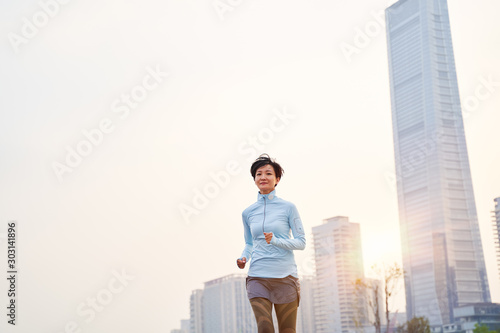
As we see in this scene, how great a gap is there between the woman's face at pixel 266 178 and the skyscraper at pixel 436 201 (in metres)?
179

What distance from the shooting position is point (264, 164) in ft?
17.7

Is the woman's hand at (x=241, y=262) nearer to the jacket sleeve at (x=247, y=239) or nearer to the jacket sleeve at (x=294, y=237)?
the jacket sleeve at (x=247, y=239)

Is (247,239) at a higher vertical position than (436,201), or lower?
lower

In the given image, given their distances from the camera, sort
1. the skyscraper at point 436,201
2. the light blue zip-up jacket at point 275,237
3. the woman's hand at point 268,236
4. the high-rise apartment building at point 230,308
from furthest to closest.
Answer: the high-rise apartment building at point 230,308, the skyscraper at point 436,201, the light blue zip-up jacket at point 275,237, the woman's hand at point 268,236

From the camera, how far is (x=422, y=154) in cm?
19338

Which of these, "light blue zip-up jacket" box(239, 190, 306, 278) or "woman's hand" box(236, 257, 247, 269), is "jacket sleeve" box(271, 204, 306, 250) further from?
"woman's hand" box(236, 257, 247, 269)

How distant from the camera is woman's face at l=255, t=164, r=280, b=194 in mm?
5387

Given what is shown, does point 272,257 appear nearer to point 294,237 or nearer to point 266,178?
point 294,237

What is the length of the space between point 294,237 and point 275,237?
0.25 metres

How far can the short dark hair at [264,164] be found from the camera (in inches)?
212

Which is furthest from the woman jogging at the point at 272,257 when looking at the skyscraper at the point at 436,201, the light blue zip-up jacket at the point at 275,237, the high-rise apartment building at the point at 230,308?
the high-rise apartment building at the point at 230,308

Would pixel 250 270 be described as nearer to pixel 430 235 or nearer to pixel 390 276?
pixel 390 276

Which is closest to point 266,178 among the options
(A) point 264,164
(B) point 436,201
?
(A) point 264,164

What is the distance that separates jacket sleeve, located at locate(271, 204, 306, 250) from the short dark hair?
1.10 ft
